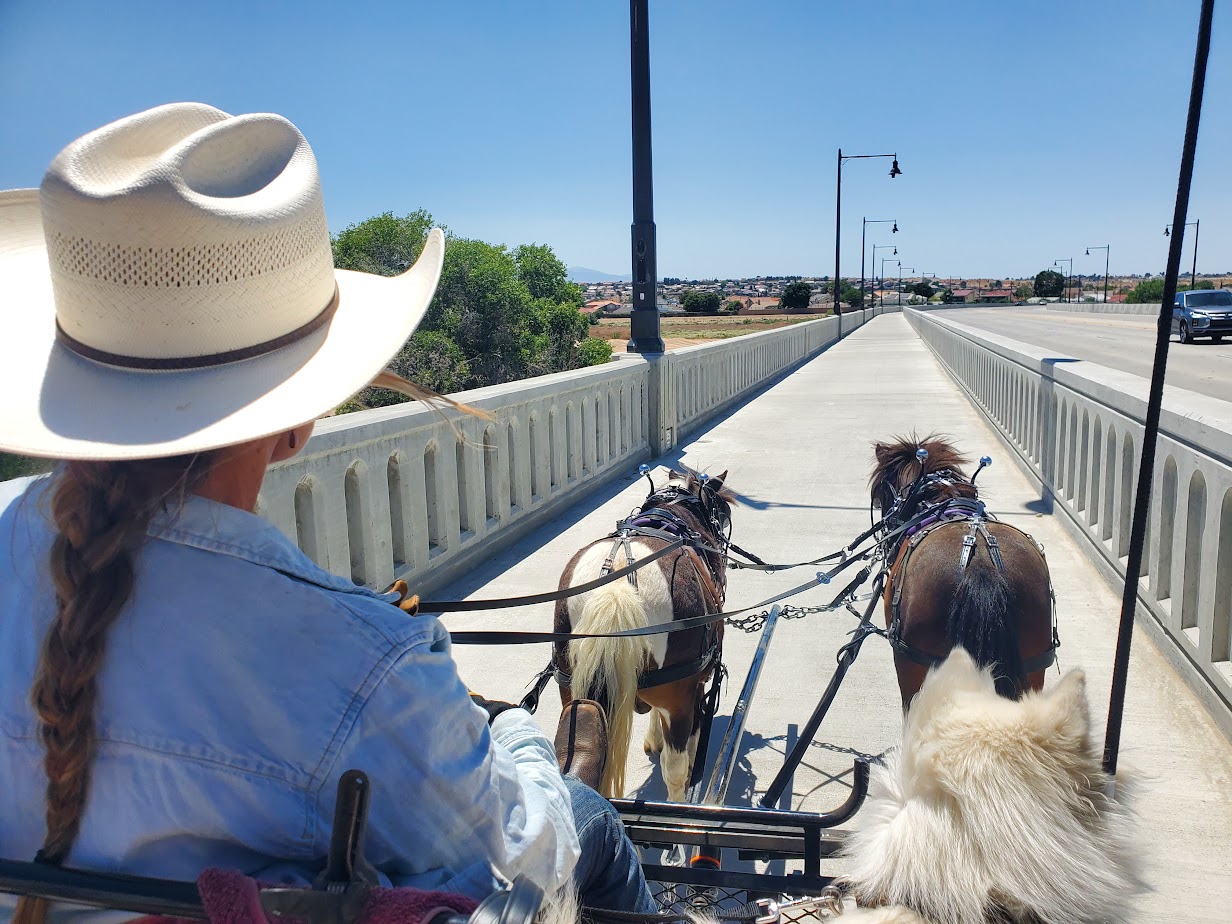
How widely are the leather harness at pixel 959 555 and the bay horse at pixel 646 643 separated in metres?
0.72

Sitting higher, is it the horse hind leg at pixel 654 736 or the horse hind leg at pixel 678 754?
the horse hind leg at pixel 678 754

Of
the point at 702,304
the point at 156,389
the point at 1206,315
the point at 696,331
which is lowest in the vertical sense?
the point at 696,331

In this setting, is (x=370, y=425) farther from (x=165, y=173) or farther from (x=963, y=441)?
(x=963, y=441)

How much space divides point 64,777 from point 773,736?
12.5ft

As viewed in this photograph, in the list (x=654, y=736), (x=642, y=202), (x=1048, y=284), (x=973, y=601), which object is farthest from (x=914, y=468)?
(x=1048, y=284)

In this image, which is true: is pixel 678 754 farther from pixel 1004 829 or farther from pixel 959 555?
pixel 1004 829

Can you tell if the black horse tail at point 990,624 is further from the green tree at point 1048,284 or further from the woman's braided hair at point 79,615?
the green tree at point 1048,284

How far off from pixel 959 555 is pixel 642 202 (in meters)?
9.24

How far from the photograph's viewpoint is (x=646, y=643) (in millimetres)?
3568

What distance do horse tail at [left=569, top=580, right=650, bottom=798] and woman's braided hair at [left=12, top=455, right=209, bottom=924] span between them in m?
2.21

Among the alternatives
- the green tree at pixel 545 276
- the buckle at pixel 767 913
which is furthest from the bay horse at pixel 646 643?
the green tree at pixel 545 276

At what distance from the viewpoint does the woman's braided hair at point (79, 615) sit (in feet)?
4.15

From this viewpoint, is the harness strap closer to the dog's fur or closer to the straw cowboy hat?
the straw cowboy hat

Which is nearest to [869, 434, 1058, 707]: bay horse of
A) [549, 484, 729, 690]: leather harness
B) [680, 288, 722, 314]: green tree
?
[549, 484, 729, 690]: leather harness
